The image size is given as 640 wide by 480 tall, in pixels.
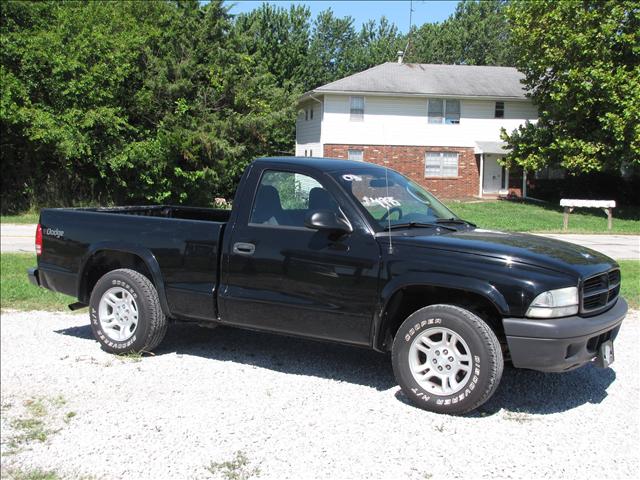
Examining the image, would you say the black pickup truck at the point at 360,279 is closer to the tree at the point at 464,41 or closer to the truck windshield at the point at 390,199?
the truck windshield at the point at 390,199

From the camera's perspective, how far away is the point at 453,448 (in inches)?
157

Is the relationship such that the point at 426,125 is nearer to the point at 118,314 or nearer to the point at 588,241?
the point at 588,241

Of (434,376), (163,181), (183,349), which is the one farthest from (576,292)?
(163,181)

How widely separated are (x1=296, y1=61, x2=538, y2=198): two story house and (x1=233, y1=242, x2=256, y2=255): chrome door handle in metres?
29.1

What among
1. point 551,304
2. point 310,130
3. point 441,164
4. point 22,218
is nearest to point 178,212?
point 551,304

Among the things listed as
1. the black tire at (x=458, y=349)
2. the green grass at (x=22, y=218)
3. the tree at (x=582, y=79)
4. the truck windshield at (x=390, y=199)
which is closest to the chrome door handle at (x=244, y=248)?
the truck windshield at (x=390, y=199)

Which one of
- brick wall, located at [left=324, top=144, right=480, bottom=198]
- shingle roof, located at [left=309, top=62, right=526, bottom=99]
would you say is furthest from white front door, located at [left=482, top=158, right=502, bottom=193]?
shingle roof, located at [left=309, top=62, right=526, bottom=99]

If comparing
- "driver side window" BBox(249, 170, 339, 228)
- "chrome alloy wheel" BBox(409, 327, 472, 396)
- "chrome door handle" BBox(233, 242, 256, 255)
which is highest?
"driver side window" BBox(249, 170, 339, 228)

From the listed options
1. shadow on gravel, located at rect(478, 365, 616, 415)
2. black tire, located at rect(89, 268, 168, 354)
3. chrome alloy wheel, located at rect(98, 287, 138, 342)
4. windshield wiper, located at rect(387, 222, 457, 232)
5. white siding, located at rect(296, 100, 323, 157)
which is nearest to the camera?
shadow on gravel, located at rect(478, 365, 616, 415)

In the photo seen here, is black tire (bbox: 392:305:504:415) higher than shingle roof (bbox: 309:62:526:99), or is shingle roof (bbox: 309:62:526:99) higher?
shingle roof (bbox: 309:62:526:99)

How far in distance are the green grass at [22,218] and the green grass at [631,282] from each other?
18144mm

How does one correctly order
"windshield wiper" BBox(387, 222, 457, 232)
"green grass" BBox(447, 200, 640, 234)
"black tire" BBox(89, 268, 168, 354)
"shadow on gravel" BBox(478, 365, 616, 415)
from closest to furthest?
"shadow on gravel" BBox(478, 365, 616, 415)
"windshield wiper" BBox(387, 222, 457, 232)
"black tire" BBox(89, 268, 168, 354)
"green grass" BBox(447, 200, 640, 234)

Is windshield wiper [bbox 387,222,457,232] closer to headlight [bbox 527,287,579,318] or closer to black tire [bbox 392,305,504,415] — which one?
black tire [bbox 392,305,504,415]

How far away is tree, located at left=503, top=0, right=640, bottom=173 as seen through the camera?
25.1m
